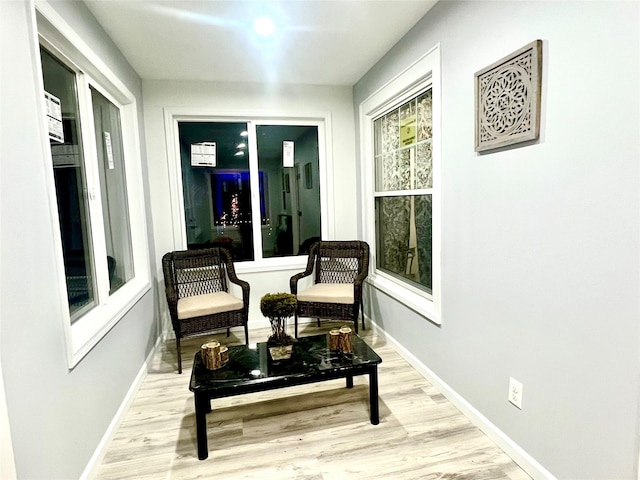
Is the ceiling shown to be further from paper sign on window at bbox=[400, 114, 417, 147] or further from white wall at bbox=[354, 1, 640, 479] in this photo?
paper sign on window at bbox=[400, 114, 417, 147]

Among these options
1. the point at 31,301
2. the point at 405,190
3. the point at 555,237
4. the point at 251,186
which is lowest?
the point at 31,301

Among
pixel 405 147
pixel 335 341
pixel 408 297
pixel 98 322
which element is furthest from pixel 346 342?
pixel 405 147

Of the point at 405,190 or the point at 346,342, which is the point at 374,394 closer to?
the point at 346,342

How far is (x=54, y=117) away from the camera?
1.75 metres

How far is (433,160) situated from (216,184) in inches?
86.4

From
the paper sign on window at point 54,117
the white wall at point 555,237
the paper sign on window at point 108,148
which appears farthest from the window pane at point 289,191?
the paper sign on window at point 54,117

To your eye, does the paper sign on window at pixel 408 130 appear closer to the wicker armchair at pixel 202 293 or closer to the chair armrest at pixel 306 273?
the chair armrest at pixel 306 273

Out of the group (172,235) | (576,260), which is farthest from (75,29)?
(576,260)

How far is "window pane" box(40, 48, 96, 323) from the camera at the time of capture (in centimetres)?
181

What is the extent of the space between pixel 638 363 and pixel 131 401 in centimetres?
266

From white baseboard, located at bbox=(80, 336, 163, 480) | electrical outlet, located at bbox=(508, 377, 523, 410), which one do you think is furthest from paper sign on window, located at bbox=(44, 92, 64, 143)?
electrical outlet, located at bbox=(508, 377, 523, 410)

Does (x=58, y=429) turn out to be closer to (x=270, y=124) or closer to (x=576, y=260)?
(x=576, y=260)

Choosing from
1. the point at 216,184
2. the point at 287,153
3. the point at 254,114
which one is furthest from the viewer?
the point at 287,153

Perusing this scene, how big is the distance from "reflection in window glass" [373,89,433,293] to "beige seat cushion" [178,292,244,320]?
143 cm
